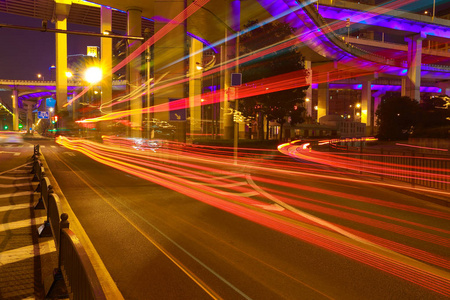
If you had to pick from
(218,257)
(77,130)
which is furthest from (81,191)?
(77,130)

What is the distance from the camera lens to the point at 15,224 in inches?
303

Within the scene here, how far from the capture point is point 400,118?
4028cm

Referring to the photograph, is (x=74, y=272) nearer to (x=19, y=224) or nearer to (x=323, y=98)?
(x=19, y=224)

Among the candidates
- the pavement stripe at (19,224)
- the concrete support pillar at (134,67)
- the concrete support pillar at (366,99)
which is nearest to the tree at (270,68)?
the concrete support pillar at (134,67)

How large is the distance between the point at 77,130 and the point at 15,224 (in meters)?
60.6

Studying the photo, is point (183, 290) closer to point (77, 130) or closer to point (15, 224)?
point (15, 224)

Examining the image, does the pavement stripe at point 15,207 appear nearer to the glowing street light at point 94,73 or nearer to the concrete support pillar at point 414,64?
the glowing street light at point 94,73

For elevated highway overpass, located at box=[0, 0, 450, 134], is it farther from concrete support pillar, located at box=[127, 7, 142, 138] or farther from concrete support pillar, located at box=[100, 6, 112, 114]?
concrete support pillar, located at box=[100, 6, 112, 114]

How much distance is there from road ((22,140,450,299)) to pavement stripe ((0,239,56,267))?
30.5 inches

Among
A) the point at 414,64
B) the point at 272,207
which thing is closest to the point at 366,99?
the point at 414,64

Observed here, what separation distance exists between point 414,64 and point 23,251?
6656 cm

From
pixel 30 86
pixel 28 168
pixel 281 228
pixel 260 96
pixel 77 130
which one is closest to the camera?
pixel 281 228

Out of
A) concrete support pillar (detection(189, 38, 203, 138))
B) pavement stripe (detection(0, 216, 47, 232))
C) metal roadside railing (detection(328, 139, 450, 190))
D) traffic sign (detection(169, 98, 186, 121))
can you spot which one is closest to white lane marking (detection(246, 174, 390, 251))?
metal roadside railing (detection(328, 139, 450, 190))

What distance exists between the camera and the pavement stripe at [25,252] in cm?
562
